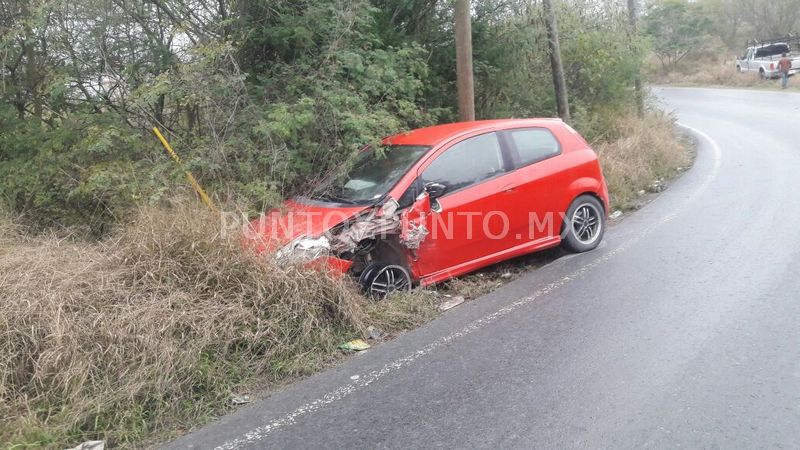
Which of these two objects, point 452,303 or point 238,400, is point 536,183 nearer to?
point 452,303

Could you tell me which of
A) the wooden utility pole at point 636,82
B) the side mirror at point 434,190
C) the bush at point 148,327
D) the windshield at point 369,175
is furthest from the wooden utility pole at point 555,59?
the bush at point 148,327

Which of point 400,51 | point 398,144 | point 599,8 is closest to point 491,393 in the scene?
point 398,144

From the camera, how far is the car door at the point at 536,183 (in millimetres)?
6379

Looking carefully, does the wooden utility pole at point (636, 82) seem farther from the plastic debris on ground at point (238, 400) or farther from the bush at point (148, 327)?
the plastic debris on ground at point (238, 400)

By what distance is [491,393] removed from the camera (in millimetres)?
3975

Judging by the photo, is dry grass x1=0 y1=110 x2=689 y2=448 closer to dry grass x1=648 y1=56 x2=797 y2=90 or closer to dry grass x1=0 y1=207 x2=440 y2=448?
dry grass x1=0 y1=207 x2=440 y2=448

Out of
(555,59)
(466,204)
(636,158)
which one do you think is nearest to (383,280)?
(466,204)

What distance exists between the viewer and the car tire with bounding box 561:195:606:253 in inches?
269

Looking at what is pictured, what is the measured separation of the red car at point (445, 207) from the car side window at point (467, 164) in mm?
11

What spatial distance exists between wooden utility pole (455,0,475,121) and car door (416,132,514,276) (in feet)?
10.8

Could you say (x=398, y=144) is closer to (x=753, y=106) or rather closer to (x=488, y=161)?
(x=488, y=161)

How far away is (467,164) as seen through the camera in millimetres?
6152

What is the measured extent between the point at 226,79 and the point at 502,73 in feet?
19.4

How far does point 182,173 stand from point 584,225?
436 centimetres
